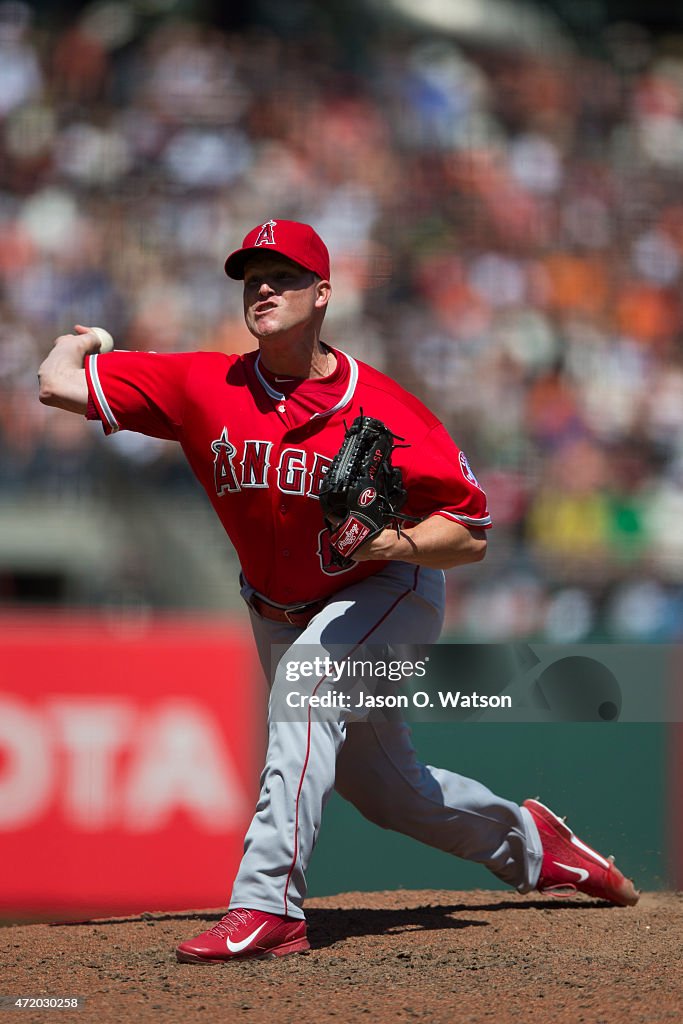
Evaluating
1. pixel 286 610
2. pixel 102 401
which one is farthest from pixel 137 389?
pixel 286 610

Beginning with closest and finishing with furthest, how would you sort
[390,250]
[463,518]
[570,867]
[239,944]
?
1. [239,944]
2. [463,518]
3. [570,867]
4. [390,250]

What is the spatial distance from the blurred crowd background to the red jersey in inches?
124

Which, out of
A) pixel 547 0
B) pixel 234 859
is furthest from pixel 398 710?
pixel 547 0

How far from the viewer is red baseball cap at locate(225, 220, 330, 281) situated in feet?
11.7

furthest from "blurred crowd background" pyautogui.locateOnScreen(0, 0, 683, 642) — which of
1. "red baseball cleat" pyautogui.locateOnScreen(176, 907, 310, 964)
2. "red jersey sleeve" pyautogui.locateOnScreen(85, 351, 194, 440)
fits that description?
"red baseball cleat" pyautogui.locateOnScreen(176, 907, 310, 964)

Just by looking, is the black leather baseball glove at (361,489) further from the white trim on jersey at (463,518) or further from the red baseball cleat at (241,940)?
the red baseball cleat at (241,940)

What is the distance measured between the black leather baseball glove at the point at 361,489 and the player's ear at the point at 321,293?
0.43 metres

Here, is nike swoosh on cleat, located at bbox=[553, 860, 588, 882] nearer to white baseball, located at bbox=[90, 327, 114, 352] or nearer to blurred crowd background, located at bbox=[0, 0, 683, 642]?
white baseball, located at bbox=[90, 327, 114, 352]

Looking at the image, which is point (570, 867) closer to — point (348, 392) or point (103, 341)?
point (348, 392)

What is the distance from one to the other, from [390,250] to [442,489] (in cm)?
517

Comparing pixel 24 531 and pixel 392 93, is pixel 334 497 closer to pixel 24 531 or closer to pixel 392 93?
pixel 24 531

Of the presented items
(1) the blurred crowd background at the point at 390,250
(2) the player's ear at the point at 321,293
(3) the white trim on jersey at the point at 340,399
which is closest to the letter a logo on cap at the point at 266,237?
(2) the player's ear at the point at 321,293

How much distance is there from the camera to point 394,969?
3.26m

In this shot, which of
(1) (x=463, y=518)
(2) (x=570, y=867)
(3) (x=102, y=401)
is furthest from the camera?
(2) (x=570, y=867)
